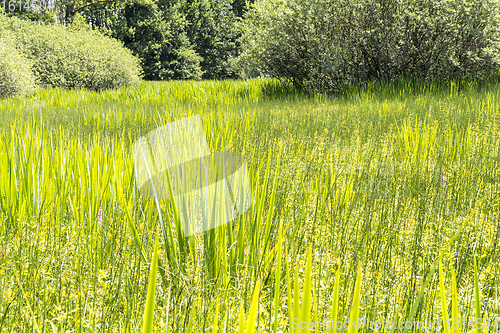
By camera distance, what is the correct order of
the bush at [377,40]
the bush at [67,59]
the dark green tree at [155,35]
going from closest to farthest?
1. the bush at [377,40]
2. the bush at [67,59]
3. the dark green tree at [155,35]

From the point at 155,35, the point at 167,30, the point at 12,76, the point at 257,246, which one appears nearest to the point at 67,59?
the point at 12,76

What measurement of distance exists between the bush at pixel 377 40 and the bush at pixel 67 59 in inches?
319

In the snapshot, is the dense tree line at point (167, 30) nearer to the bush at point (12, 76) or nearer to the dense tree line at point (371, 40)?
the bush at point (12, 76)

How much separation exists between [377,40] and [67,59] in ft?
37.1

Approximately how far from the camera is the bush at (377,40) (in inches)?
292

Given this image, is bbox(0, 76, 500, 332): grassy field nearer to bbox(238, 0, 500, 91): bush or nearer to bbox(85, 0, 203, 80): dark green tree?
Result: bbox(238, 0, 500, 91): bush

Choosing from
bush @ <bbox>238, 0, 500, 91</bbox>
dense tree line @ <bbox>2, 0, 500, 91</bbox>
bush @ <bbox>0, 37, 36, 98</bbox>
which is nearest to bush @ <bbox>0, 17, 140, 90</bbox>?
bush @ <bbox>0, 37, 36, 98</bbox>

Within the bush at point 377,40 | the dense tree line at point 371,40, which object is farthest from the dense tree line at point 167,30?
the bush at point 377,40

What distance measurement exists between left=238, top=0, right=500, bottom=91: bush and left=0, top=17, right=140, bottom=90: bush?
809 cm

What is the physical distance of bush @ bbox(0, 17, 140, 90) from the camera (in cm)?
1321

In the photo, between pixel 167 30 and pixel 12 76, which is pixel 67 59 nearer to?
pixel 12 76

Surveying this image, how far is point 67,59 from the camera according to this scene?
43.6ft

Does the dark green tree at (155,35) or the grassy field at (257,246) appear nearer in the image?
the grassy field at (257,246)

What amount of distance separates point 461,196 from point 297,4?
7.33 m
